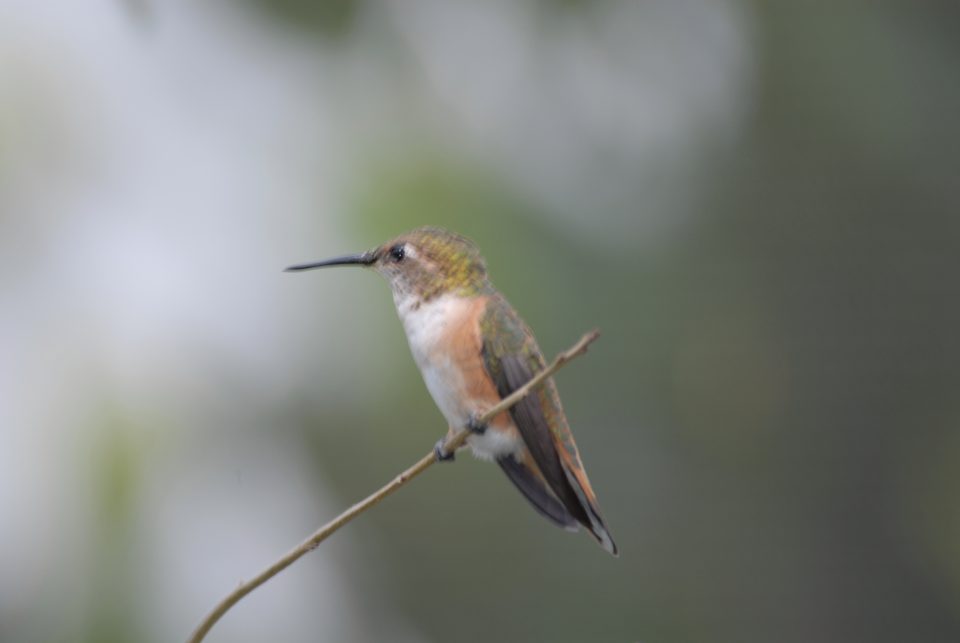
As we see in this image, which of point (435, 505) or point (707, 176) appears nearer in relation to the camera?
point (435, 505)

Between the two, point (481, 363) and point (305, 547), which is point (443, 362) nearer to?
point (481, 363)

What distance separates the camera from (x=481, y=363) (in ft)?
7.10

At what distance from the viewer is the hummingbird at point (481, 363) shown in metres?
2.15

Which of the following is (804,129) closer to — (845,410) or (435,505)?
(845,410)

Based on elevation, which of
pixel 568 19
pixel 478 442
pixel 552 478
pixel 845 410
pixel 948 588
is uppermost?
pixel 568 19

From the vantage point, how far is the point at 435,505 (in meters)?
4.36

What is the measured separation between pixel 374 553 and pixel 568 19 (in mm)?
2165

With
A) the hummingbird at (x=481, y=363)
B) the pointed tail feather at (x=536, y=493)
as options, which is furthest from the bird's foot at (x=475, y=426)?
the pointed tail feather at (x=536, y=493)

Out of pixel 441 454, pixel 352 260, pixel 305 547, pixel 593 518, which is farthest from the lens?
pixel 352 260

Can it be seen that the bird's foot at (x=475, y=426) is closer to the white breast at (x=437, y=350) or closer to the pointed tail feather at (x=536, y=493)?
the white breast at (x=437, y=350)

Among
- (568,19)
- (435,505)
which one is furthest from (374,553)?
(568,19)

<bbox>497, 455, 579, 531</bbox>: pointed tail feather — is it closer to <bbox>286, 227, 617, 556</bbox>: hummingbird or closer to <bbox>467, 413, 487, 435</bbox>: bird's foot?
<bbox>286, 227, 617, 556</bbox>: hummingbird

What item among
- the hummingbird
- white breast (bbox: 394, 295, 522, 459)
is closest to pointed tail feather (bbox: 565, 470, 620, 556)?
the hummingbird

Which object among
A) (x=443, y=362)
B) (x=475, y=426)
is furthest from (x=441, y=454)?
(x=443, y=362)
